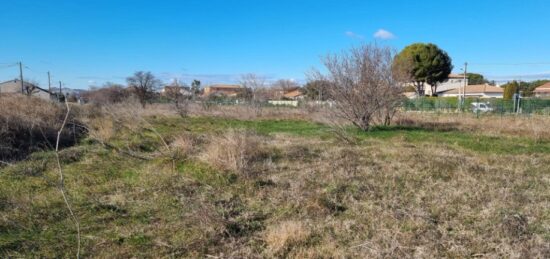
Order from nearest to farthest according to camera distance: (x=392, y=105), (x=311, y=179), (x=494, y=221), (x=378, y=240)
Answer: (x=378, y=240) → (x=494, y=221) → (x=311, y=179) → (x=392, y=105)

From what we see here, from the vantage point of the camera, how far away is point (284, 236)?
3.36 m

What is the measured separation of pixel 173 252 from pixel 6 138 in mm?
7479

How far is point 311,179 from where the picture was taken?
5828 millimetres

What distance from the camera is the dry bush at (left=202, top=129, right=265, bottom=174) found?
615cm

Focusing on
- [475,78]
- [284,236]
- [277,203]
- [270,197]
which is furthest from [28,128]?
[475,78]

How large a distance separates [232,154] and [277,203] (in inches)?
78.6

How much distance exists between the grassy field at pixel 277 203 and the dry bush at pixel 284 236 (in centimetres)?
1

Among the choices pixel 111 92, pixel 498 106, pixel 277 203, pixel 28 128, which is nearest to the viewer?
pixel 277 203

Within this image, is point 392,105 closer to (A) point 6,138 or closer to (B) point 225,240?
(B) point 225,240

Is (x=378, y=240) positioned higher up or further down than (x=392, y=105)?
further down

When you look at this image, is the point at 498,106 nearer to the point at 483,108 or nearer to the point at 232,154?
the point at 483,108

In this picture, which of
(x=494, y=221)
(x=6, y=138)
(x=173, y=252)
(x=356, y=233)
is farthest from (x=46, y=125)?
(x=494, y=221)

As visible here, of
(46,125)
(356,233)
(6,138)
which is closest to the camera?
(356,233)

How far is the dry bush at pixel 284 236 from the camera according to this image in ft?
10.6
